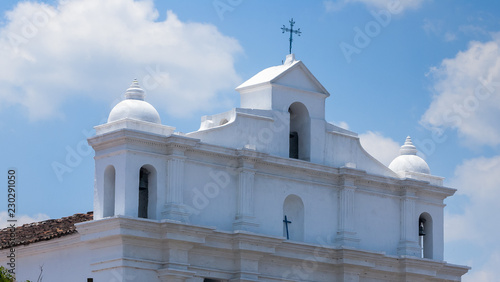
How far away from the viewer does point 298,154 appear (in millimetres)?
36219

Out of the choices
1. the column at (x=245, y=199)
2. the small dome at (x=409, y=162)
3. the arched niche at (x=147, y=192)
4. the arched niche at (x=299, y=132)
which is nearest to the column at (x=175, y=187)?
the arched niche at (x=147, y=192)

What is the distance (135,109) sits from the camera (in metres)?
32.8

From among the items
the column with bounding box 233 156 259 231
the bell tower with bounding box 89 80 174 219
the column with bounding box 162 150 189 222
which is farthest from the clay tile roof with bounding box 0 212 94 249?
the column with bounding box 233 156 259 231

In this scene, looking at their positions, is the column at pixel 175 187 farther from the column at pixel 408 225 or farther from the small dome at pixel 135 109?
the column at pixel 408 225

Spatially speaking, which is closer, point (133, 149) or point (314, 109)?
point (133, 149)

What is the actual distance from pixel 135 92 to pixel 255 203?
4439 millimetres

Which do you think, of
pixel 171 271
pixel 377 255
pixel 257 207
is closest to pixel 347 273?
pixel 377 255

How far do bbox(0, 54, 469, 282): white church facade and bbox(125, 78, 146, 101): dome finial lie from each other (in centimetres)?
4

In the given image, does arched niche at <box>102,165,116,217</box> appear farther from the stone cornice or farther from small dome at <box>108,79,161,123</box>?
small dome at <box>108,79,161,123</box>

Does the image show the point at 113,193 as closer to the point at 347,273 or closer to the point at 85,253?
the point at 85,253

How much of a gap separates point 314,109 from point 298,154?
135cm

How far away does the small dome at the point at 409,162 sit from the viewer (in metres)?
38.1

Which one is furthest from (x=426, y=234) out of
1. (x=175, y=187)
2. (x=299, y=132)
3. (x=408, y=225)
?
(x=175, y=187)

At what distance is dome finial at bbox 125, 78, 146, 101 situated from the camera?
3328cm
